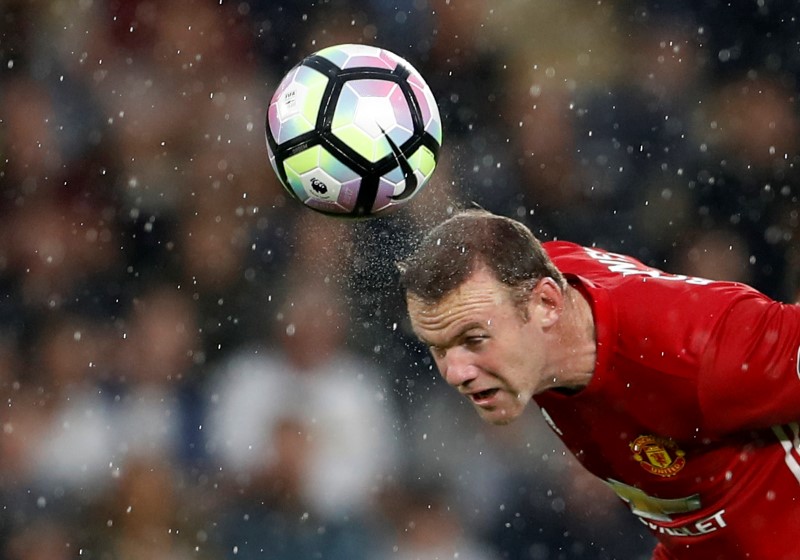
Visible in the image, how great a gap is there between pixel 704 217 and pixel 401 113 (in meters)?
2.63

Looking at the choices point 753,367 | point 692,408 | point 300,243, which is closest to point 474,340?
point 692,408

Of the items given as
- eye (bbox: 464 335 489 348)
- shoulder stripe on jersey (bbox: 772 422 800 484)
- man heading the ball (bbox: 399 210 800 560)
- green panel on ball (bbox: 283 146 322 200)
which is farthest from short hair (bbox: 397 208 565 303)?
shoulder stripe on jersey (bbox: 772 422 800 484)

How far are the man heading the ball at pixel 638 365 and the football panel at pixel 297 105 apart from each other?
2.01 feet

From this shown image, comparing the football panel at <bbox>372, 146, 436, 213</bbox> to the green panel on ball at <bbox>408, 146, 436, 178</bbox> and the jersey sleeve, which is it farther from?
the jersey sleeve

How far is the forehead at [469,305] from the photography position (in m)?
3.05

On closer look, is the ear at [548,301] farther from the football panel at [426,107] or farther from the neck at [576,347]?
the football panel at [426,107]

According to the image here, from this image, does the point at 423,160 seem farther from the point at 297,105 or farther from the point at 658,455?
the point at 658,455

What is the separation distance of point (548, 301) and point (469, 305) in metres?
0.21

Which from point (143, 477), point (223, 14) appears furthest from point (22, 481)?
point (223, 14)

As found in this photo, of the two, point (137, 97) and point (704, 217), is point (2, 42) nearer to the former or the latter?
point (137, 97)

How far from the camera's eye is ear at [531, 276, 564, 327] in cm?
308

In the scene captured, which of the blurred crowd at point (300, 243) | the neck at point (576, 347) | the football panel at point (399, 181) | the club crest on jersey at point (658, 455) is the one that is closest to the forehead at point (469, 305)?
the neck at point (576, 347)

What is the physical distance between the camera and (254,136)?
237 inches

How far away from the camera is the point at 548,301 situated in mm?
3088
